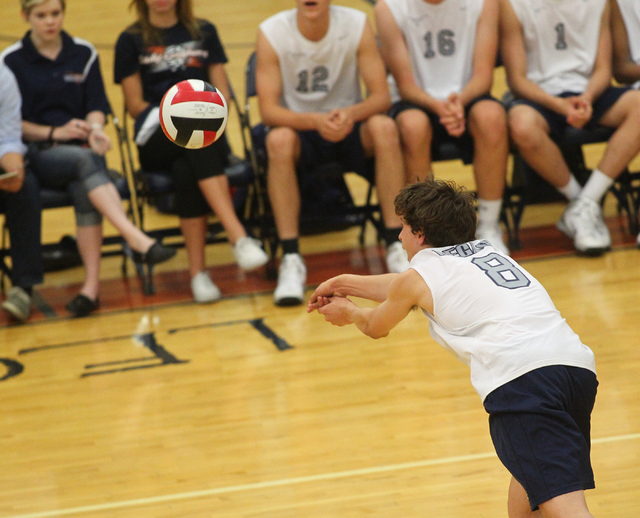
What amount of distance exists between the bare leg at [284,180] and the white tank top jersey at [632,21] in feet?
7.01

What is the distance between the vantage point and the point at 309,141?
466cm

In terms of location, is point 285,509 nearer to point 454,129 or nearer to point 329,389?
point 329,389

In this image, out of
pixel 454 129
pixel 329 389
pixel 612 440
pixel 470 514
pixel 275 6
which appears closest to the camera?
pixel 470 514

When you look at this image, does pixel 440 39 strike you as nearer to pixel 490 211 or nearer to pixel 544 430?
pixel 490 211

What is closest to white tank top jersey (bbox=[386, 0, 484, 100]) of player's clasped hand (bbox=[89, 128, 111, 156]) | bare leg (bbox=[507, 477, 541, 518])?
player's clasped hand (bbox=[89, 128, 111, 156])

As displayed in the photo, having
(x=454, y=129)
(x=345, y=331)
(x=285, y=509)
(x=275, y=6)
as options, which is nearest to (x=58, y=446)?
(x=285, y=509)

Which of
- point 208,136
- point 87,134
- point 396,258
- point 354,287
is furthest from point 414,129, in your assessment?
point 354,287

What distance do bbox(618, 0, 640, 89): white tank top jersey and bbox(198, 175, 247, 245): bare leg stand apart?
2.52 meters

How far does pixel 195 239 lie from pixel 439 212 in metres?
2.80

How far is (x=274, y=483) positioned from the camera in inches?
101

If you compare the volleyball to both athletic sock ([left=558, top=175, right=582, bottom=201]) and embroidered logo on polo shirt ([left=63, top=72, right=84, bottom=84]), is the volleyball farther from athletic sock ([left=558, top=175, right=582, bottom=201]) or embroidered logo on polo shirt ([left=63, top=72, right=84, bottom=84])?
athletic sock ([left=558, top=175, right=582, bottom=201])

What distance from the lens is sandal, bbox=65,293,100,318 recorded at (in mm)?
4492

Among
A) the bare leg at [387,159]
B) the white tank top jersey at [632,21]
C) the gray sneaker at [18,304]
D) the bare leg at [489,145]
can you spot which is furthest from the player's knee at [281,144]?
the white tank top jersey at [632,21]

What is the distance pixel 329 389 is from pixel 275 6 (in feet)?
23.8
